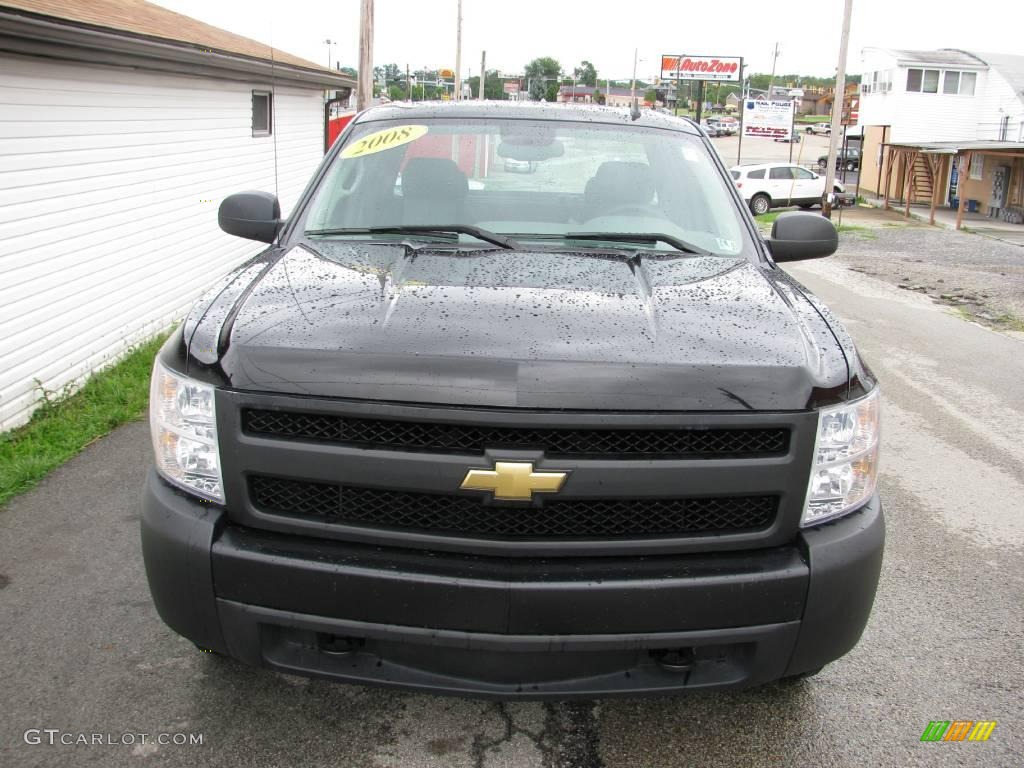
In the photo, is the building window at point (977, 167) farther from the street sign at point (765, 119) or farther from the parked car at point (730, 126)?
the parked car at point (730, 126)

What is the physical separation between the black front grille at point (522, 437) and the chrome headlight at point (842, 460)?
5.2 inches

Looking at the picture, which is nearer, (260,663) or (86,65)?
(260,663)

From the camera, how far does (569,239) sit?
3611 mm

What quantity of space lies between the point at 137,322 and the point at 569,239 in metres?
6.03

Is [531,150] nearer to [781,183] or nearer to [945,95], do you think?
[781,183]

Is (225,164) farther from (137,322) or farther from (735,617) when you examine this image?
(735,617)

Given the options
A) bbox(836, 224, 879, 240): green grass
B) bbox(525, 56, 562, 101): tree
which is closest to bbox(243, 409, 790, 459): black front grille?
bbox(836, 224, 879, 240): green grass

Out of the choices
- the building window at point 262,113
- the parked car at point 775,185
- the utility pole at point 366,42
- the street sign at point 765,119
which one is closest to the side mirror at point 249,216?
the building window at point 262,113

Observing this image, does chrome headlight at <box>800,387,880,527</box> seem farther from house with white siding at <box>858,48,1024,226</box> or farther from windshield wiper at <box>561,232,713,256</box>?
house with white siding at <box>858,48,1024,226</box>

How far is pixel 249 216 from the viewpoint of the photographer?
3.87 metres

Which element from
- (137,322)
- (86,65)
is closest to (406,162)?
(86,65)

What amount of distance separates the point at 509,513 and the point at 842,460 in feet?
3.01

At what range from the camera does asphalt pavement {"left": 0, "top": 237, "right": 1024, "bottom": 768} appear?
2.88 meters

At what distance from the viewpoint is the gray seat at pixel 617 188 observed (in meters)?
3.85
